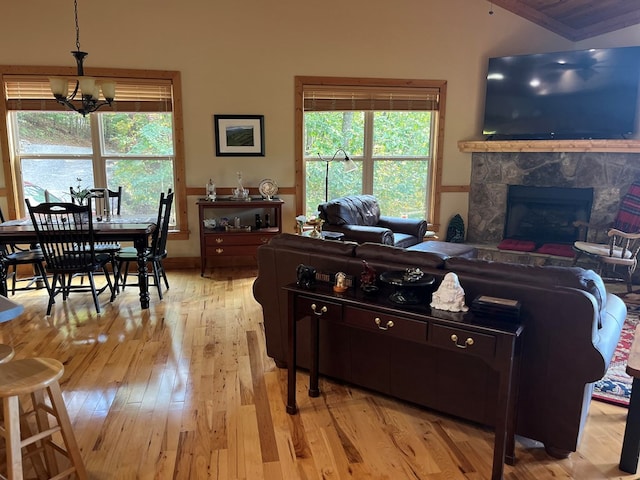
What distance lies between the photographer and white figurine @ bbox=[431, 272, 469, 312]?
2.10m

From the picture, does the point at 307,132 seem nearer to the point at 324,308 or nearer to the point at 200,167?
the point at 200,167

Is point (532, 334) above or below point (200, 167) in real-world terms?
below

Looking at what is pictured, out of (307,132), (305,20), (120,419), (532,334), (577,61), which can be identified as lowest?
(120,419)

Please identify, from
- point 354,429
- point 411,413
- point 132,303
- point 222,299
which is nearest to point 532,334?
point 411,413

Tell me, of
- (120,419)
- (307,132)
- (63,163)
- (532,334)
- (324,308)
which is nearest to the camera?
(532,334)

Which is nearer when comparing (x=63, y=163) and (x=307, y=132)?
(x=63, y=163)

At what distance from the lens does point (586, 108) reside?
5.59 metres

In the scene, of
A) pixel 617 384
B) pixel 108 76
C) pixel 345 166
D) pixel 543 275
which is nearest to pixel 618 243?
pixel 617 384

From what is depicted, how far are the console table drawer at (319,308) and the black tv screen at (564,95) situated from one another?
454 cm

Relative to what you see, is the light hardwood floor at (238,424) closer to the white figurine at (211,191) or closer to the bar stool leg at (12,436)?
the bar stool leg at (12,436)

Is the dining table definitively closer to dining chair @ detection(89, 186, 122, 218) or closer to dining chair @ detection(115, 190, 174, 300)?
dining chair @ detection(115, 190, 174, 300)

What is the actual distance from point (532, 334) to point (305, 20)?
4.76 m

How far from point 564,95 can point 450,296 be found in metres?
4.71

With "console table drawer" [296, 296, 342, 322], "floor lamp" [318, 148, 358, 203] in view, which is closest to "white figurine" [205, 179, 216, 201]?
"floor lamp" [318, 148, 358, 203]
